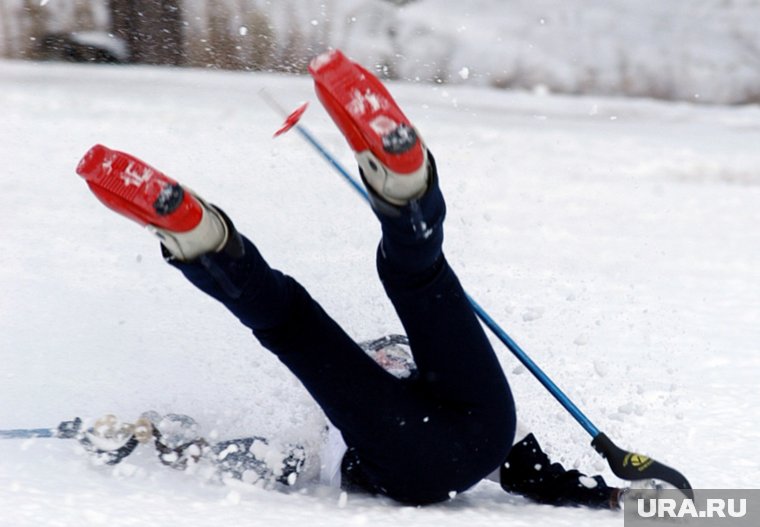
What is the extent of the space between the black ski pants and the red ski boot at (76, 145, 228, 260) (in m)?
0.06

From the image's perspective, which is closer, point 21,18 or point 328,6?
point 21,18

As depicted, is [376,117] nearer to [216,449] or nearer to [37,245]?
[216,449]

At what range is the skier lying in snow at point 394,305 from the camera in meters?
1.26

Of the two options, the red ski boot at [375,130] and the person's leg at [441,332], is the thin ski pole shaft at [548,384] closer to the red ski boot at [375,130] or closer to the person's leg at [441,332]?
the person's leg at [441,332]

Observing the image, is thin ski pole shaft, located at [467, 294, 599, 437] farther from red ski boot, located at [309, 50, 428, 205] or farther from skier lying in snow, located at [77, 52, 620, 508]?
red ski boot, located at [309, 50, 428, 205]

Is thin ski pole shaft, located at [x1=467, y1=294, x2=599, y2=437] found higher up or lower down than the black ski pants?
lower down

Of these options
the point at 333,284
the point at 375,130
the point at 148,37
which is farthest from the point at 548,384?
the point at 148,37

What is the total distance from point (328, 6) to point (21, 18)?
1.97 metres

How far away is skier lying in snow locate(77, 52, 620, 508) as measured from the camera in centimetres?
126

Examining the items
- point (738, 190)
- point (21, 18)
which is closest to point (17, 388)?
point (738, 190)

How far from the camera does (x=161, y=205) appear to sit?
1257mm

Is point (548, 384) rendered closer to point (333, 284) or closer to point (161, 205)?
point (161, 205)

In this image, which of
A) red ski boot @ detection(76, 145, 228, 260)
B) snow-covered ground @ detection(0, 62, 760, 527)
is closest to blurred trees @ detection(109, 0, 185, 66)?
snow-covered ground @ detection(0, 62, 760, 527)

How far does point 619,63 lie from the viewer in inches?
288
